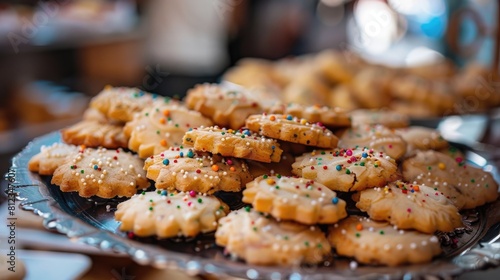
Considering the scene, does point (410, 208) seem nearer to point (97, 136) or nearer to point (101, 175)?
point (101, 175)

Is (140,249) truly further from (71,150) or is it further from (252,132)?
(71,150)

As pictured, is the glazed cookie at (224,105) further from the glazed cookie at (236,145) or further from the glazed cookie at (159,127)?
the glazed cookie at (236,145)

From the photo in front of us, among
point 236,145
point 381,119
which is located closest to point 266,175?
point 236,145

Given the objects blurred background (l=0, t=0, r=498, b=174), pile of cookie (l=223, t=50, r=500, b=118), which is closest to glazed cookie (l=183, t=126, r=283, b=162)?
pile of cookie (l=223, t=50, r=500, b=118)

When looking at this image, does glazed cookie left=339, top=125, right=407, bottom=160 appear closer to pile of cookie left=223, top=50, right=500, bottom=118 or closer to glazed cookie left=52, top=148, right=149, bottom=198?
glazed cookie left=52, top=148, right=149, bottom=198

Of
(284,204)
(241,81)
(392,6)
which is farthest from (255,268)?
(392,6)

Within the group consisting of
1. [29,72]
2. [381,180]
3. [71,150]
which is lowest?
[29,72]
